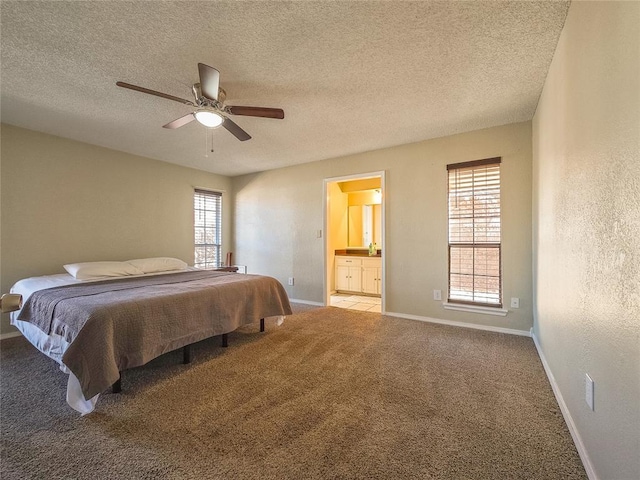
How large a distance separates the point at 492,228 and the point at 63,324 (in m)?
4.24

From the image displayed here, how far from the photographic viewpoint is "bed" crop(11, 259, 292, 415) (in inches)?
71.6

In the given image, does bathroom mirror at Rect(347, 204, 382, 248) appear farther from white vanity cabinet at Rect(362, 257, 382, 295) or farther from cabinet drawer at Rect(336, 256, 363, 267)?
white vanity cabinet at Rect(362, 257, 382, 295)

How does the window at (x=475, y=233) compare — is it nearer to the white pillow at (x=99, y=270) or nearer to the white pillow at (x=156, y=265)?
the white pillow at (x=156, y=265)

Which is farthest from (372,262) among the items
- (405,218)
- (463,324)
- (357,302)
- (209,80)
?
(209,80)

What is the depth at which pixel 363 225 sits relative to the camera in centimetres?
650

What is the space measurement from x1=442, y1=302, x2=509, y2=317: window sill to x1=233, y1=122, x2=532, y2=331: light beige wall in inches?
2.2

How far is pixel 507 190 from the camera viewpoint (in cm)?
328

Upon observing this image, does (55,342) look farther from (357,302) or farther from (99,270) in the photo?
(357,302)

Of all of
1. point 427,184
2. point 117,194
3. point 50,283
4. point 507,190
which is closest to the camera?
point 50,283

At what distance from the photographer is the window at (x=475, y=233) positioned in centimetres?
339

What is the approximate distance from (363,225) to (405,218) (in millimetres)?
2551

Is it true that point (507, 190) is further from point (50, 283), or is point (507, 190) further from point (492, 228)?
point (50, 283)

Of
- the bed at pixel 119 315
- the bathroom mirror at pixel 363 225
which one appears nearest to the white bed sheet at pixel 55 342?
the bed at pixel 119 315

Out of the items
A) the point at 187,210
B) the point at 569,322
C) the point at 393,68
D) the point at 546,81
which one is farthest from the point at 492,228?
the point at 187,210
